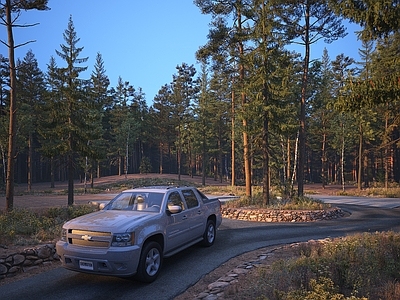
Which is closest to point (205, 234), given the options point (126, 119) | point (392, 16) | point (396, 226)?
point (392, 16)

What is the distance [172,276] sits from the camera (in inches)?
266

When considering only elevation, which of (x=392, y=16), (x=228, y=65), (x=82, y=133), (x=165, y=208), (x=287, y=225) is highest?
(x=228, y=65)

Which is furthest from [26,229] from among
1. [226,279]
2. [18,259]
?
[226,279]

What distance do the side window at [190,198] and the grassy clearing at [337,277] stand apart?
2.63m

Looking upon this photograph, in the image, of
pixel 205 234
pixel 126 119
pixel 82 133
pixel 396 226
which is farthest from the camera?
pixel 126 119

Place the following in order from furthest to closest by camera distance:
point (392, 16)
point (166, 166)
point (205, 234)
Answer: point (166, 166)
point (205, 234)
point (392, 16)

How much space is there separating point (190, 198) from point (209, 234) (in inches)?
58.7

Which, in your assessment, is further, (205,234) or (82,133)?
(82,133)

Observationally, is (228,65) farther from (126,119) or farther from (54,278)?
(126,119)

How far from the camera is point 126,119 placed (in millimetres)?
51594

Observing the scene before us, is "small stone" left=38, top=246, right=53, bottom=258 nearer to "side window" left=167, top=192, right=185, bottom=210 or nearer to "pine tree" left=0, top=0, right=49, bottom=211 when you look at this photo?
"side window" left=167, top=192, right=185, bottom=210

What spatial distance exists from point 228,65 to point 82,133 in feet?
37.1

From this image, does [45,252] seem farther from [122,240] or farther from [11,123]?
[11,123]

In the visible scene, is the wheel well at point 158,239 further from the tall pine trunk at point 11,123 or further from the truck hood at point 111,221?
the tall pine trunk at point 11,123
